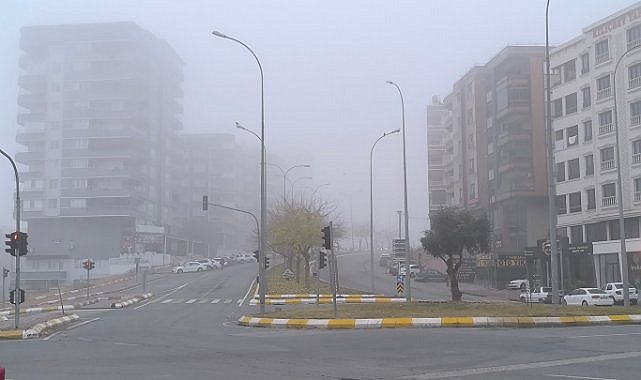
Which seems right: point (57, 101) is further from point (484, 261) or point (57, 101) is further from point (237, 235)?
point (484, 261)

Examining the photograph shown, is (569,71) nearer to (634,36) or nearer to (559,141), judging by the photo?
(559,141)

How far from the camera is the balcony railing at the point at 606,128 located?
186 ft

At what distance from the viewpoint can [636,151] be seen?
5403 centimetres

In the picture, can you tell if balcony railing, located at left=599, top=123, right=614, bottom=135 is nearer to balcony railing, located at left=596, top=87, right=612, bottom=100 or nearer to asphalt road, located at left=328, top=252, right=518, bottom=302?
balcony railing, located at left=596, top=87, right=612, bottom=100

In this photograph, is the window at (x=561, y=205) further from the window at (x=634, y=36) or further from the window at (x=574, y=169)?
the window at (x=634, y=36)

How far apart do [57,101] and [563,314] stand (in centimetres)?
10341

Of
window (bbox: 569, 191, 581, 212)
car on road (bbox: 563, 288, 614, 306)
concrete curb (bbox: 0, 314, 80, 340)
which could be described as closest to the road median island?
concrete curb (bbox: 0, 314, 80, 340)

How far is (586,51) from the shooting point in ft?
197

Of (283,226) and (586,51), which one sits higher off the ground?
(586,51)


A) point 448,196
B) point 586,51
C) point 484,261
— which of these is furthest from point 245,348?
point 448,196

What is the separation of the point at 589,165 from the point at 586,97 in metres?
5.86

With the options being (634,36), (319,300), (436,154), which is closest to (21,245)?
(319,300)

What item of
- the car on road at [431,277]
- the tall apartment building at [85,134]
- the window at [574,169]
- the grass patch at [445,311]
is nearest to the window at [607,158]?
the window at [574,169]

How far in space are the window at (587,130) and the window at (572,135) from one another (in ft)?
3.31
